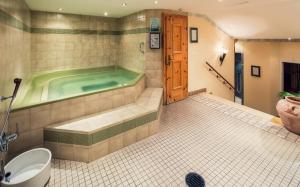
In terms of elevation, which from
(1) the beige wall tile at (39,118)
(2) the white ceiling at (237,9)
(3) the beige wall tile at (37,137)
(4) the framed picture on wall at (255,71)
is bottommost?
(3) the beige wall tile at (37,137)

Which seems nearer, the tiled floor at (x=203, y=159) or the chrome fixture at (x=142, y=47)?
the tiled floor at (x=203, y=159)

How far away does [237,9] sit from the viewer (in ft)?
16.4

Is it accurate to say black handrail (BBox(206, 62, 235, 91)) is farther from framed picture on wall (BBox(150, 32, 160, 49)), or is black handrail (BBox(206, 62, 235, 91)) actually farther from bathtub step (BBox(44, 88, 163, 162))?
bathtub step (BBox(44, 88, 163, 162))

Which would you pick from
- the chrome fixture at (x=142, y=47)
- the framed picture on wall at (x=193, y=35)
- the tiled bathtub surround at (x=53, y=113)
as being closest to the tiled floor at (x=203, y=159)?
the tiled bathtub surround at (x=53, y=113)

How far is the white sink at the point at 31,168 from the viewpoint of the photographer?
2.18 m

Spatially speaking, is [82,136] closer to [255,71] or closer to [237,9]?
[237,9]

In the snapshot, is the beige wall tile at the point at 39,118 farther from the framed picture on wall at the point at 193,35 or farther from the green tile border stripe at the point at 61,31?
the framed picture on wall at the point at 193,35

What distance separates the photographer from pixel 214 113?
4.80 m

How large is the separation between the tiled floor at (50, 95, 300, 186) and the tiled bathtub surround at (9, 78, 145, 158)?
54 cm

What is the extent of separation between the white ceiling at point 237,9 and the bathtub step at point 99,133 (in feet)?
8.09

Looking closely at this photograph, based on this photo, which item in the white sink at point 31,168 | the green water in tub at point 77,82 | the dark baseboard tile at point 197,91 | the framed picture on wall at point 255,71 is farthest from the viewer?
the framed picture on wall at point 255,71

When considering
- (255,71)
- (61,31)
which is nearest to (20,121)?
(61,31)

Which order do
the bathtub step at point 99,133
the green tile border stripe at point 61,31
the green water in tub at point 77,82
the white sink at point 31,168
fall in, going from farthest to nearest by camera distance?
the green water in tub at point 77,82 < the green tile border stripe at point 61,31 < the bathtub step at point 99,133 < the white sink at point 31,168

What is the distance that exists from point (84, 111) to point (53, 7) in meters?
3.12
